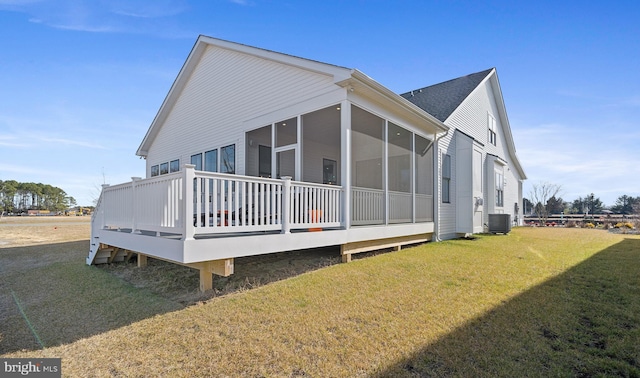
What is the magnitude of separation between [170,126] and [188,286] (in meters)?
9.52

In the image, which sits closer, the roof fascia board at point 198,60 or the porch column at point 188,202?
the porch column at point 188,202

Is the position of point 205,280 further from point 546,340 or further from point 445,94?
point 445,94

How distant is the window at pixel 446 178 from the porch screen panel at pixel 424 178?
723mm

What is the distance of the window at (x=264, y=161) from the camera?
9492mm

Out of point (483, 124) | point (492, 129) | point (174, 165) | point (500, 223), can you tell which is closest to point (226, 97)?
point (174, 165)

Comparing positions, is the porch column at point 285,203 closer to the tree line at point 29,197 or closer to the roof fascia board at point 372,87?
the roof fascia board at point 372,87

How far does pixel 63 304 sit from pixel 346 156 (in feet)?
18.2

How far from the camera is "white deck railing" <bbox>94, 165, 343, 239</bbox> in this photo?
4078mm

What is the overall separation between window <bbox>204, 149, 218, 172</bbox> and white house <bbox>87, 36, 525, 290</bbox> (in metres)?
0.04

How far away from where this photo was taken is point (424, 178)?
9539 mm

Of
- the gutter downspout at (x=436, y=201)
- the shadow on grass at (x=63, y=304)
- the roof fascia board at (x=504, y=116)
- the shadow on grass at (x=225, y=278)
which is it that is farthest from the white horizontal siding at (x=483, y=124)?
A: the shadow on grass at (x=63, y=304)

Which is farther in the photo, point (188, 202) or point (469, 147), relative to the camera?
point (469, 147)

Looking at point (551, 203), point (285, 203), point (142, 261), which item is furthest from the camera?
point (551, 203)

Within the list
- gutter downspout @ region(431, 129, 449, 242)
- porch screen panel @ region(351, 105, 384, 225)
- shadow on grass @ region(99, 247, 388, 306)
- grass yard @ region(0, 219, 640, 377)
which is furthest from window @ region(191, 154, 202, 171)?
gutter downspout @ region(431, 129, 449, 242)
